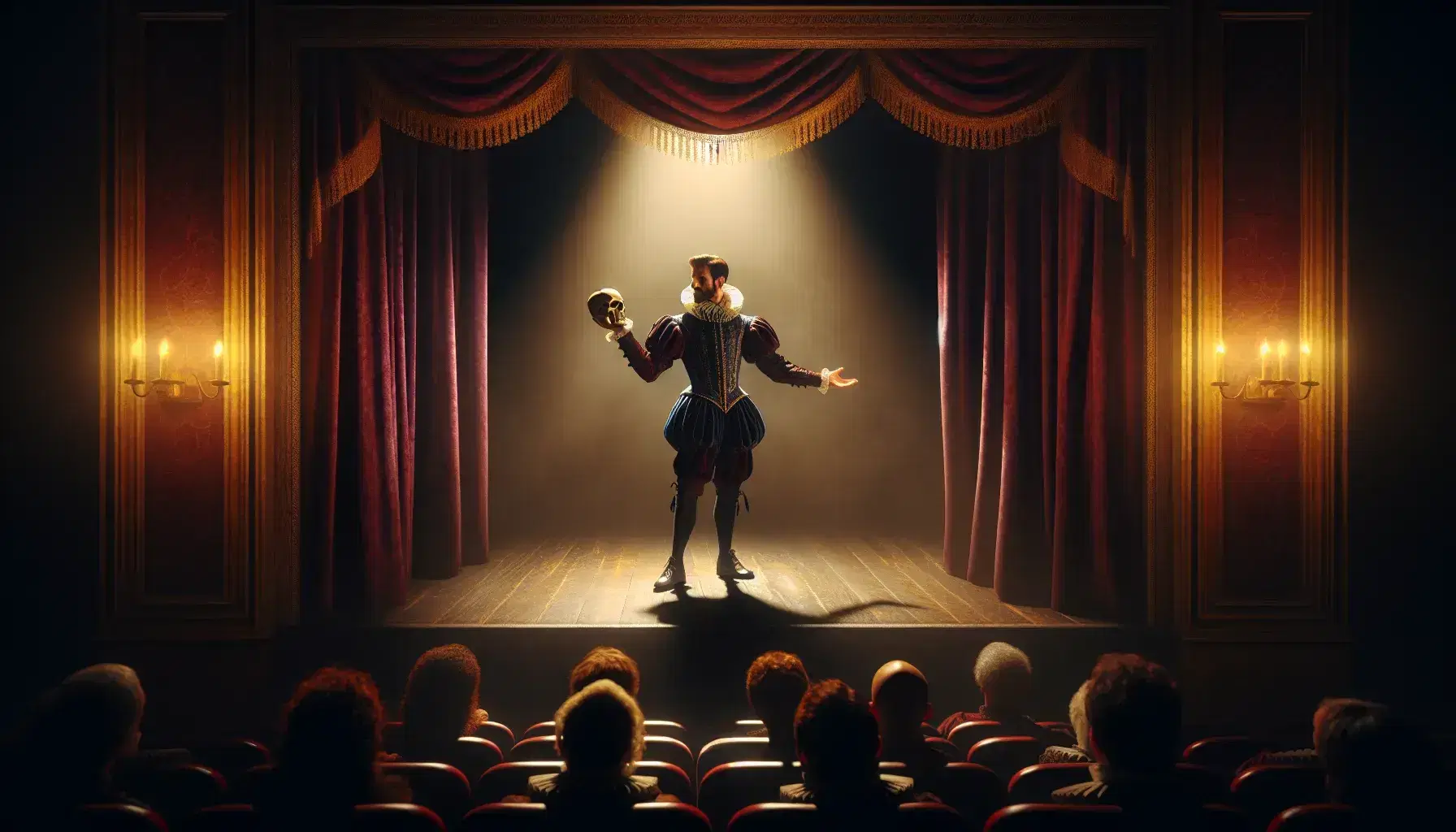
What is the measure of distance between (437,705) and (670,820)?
0.81 m

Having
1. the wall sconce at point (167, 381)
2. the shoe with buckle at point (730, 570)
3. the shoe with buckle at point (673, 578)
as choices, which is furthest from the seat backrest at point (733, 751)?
the wall sconce at point (167, 381)

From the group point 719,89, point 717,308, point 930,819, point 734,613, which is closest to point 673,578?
point 734,613

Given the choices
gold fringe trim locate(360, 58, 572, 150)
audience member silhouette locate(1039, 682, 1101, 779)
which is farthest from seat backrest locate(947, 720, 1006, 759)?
gold fringe trim locate(360, 58, 572, 150)

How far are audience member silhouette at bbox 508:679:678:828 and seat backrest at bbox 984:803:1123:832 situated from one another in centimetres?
68

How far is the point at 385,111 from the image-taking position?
3.96 m

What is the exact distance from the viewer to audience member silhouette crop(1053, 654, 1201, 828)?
177cm

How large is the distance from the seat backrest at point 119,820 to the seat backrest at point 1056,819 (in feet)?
4.97

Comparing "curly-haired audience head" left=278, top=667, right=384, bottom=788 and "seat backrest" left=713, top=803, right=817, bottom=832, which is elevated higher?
"curly-haired audience head" left=278, top=667, right=384, bottom=788

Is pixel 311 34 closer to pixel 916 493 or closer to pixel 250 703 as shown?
pixel 250 703

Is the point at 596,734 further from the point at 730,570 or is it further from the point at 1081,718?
the point at 730,570

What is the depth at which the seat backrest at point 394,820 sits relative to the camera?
1.69 meters

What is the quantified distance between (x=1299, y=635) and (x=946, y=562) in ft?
5.75

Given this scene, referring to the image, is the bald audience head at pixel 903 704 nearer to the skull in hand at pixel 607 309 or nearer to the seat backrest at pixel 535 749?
the seat backrest at pixel 535 749

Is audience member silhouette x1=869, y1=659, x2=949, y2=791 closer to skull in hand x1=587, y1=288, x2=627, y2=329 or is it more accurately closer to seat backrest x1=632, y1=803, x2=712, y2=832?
seat backrest x1=632, y1=803, x2=712, y2=832
